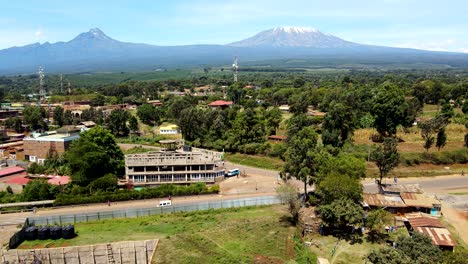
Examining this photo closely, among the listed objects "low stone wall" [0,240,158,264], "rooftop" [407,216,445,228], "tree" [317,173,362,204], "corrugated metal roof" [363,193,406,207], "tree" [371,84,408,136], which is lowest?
"low stone wall" [0,240,158,264]

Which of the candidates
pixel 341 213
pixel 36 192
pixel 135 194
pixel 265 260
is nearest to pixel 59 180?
pixel 36 192

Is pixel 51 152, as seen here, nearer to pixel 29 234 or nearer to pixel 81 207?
pixel 81 207

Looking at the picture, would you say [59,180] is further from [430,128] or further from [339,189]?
[430,128]

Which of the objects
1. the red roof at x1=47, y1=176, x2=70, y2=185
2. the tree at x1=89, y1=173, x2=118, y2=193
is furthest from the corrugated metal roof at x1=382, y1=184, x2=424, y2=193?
the red roof at x1=47, y1=176, x2=70, y2=185

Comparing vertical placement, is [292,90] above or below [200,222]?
above

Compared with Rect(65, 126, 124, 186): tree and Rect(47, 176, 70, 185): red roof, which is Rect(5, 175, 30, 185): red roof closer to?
Rect(47, 176, 70, 185): red roof

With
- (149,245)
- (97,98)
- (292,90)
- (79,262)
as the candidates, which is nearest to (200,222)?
(149,245)
